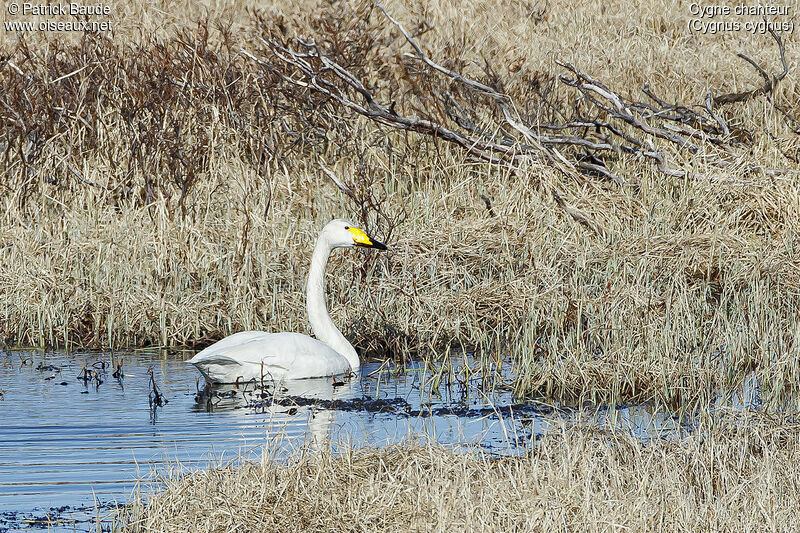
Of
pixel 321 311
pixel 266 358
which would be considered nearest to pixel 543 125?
pixel 321 311

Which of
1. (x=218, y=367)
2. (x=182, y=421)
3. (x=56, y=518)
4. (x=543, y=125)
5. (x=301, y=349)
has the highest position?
(x=543, y=125)

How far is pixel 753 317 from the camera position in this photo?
8.02 meters

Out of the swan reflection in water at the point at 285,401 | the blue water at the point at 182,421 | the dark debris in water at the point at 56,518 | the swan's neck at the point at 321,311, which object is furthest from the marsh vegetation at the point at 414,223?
the dark debris in water at the point at 56,518

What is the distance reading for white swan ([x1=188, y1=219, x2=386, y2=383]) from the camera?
7.71 metres

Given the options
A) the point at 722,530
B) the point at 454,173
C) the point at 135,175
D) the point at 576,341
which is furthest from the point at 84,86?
the point at 722,530

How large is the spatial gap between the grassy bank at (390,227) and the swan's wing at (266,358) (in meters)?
0.63

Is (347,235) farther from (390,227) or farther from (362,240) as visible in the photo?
(390,227)

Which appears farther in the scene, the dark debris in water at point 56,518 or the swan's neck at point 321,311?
the swan's neck at point 321,311

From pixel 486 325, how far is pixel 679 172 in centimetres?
278

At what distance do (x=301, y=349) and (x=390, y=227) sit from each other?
1968 mm

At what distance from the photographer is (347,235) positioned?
8727 mm

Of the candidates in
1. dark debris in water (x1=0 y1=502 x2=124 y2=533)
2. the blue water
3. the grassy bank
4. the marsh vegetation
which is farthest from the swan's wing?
dark debris in water (x1=0 y1=502 x2=124 y2=533)

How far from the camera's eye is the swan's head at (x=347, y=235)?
28.6 feet

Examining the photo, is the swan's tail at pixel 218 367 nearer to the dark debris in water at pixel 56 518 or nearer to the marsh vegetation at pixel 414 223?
the marsh vegetation at pixel 414 223
